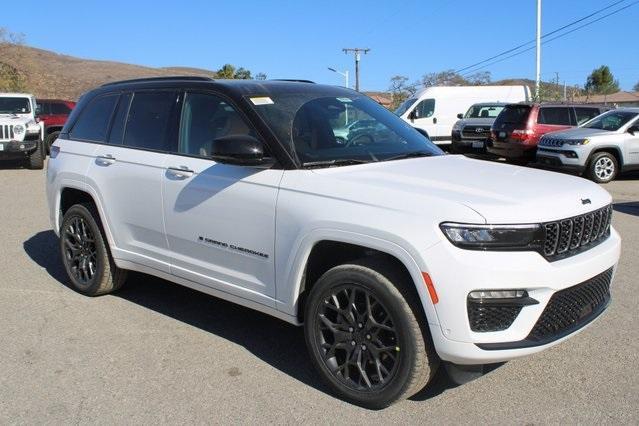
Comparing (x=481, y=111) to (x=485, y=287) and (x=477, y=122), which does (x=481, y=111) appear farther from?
(x=485, y=287)

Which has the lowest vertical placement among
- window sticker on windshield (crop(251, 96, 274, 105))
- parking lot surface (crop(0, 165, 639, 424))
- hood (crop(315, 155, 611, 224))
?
parking lot surface (crop(0, 165, 639, 424))

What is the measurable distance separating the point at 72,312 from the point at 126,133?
1.53 m

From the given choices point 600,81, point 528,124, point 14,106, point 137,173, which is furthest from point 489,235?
point 600,81

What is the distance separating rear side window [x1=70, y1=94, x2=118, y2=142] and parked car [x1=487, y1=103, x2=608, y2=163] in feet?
→ 39.8

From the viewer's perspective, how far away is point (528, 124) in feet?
50.9

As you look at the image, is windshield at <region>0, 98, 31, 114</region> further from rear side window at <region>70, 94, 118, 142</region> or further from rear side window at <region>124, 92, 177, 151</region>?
rear side window at <region>124, 92, 177, 151</region>

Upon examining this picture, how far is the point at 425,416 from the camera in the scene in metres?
3.34

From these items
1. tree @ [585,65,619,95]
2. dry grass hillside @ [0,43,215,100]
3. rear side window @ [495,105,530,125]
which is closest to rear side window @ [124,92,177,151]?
rear side window @ [495,105,530,125]

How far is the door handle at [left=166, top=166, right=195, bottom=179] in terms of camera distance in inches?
169

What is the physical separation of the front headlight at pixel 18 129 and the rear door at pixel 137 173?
12.2 metres

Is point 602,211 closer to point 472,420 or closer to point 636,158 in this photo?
point 472,420

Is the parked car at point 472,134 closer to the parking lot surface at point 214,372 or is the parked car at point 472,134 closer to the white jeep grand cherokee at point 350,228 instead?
the parking lot surface at point 214,372

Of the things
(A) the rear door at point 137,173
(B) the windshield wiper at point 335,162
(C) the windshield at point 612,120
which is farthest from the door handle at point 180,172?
(C) the windshield at point 612,120

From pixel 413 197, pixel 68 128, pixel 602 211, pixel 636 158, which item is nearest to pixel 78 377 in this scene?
pixel 413 197
